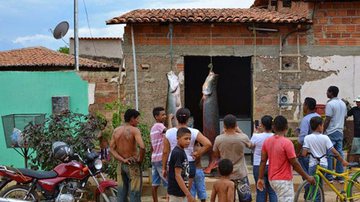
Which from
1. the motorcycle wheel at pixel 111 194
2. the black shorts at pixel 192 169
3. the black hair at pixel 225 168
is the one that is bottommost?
the motorcycle wheel at pixel 111 194

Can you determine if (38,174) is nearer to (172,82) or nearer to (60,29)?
(172,82)

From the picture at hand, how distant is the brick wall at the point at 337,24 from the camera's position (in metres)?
12.8

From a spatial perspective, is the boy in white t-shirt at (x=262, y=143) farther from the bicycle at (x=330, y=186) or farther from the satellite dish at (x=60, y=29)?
the satellite dish at (x=60, y=29)

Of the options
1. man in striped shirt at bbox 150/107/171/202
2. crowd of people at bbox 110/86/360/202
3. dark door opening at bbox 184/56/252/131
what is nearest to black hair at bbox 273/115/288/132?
crowd of people at bbox 110/86/360/202

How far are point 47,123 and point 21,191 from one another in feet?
7.37

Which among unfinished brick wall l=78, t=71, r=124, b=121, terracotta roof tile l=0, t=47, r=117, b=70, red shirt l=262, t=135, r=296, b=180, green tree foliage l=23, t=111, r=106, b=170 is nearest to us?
red shirt l=262, t=135, r=296, b=180

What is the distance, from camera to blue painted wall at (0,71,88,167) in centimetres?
1347

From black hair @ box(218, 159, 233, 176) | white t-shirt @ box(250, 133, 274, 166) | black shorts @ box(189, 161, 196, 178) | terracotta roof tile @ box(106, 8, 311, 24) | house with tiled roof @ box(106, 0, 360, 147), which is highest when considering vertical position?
terracotta roof tile @ box(106, 8, 311, 24)

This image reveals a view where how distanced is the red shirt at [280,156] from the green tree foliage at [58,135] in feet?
12.1

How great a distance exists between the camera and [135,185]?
338 inches

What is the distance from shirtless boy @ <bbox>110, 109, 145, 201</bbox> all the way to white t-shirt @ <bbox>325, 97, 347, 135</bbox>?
3572 mm

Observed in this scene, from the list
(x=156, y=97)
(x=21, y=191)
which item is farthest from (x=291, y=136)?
(x=21, y=191)

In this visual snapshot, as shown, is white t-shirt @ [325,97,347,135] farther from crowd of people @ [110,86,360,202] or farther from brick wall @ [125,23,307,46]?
brick wall @ [125,23,307,46]

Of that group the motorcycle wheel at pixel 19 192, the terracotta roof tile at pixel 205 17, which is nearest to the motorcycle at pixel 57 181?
the motorcycle wheel at pixel 19 192
